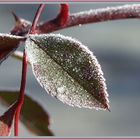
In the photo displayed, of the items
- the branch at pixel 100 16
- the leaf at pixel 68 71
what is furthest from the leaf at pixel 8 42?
the branch at pixel 100 16

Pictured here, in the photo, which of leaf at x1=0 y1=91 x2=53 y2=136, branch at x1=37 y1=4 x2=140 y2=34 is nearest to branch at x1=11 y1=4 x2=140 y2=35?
branch at x1=37 y1=4 x2=140 y2=34

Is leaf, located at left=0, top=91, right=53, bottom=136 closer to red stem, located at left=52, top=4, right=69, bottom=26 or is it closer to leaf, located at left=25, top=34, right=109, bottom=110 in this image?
red stem, located at left=52, top=4, right=69, bottom=26

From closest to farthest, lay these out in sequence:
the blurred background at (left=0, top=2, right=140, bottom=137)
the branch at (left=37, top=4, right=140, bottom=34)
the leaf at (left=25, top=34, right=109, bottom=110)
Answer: the leaf at (left=25, top=34, right=109, bottom=110), the branch at (left=37, top=4, right=140, bottom=34), the blurred background at (left=0, top=2, right=140, bottom=137)

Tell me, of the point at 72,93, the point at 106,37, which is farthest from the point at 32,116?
the point at 106,37

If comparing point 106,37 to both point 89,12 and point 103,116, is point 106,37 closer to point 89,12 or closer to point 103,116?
point 103,116

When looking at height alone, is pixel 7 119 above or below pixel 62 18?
below

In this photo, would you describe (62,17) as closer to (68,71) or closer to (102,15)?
(102,15)

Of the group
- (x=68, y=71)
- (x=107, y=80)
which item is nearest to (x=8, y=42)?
(x=68, y=71)
